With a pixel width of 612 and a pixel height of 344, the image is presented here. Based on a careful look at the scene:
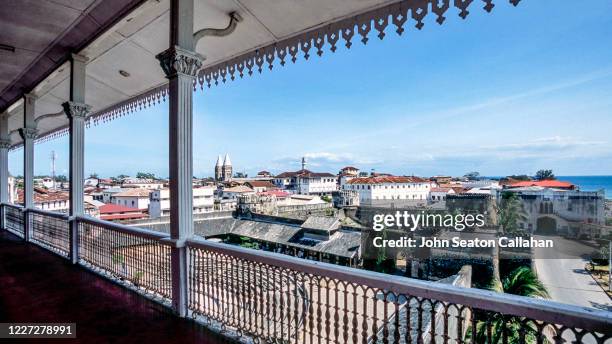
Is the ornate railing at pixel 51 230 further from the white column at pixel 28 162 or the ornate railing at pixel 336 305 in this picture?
the ornate railing at pixel 336 305

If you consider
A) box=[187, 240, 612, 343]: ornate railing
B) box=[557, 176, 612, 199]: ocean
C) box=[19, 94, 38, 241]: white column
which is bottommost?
box=[557, 176, 612, 199]: ocean

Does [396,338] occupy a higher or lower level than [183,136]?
lower

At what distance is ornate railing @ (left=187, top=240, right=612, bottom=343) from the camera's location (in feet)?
4.31

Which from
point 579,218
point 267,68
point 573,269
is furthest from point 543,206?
point 267,68

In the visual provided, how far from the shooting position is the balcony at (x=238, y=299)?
1442 millimetres

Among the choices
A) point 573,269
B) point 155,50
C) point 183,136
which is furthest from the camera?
point 573,269

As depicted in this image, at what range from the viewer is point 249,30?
3.35m

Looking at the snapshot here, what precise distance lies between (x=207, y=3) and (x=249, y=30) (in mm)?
497

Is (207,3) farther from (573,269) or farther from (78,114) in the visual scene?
(573,269)

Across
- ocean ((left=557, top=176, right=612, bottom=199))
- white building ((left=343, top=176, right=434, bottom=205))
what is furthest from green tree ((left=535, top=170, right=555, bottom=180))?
white building ((left=343, top=176, right=434, bottom=205))

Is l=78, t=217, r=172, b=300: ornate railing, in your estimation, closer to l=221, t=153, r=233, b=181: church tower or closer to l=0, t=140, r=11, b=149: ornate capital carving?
l=0, t=140, r=11, b=149: ornate capital carving

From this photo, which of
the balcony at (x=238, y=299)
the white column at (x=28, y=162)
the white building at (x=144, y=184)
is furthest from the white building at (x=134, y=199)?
the balcony at (x=238, y=299)

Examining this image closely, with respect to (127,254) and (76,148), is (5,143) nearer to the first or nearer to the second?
(76,148)

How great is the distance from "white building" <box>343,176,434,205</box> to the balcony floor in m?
54.1
